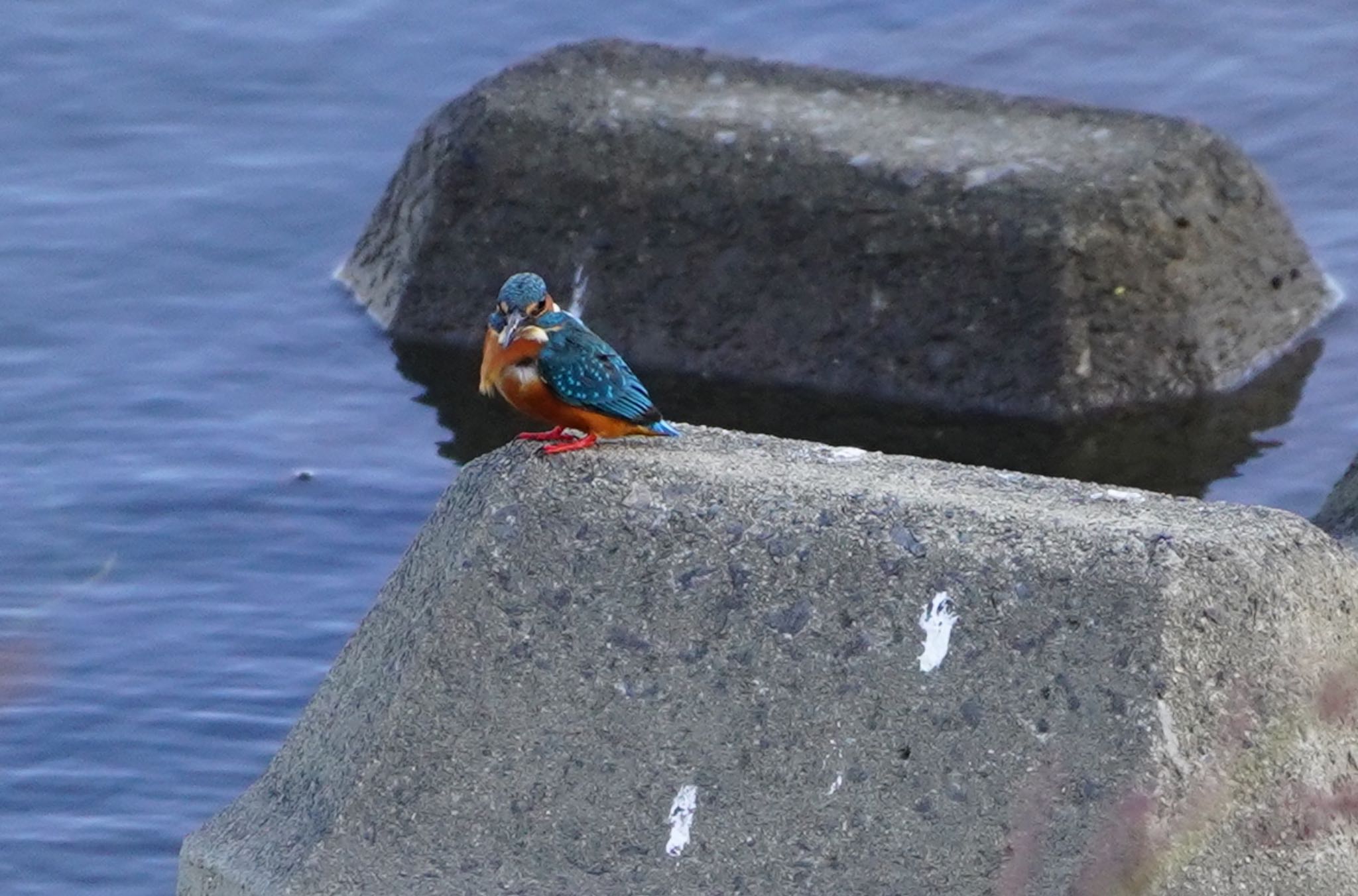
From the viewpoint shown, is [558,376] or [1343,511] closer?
[558,376]

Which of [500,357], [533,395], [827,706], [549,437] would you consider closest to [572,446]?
[549,437]

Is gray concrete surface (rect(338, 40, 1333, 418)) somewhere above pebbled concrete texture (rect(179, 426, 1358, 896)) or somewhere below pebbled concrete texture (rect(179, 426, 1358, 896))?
below

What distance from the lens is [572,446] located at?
500cm

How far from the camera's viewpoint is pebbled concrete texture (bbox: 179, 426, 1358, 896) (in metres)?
4.45

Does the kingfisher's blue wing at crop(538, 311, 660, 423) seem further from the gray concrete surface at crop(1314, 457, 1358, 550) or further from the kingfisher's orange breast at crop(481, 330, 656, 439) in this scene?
the gray concrete surface at crop(1314, 457, 1358, 550)

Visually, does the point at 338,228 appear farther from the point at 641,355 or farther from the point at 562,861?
the point at 562,861

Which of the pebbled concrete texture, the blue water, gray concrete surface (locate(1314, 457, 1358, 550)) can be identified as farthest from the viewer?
the blue water

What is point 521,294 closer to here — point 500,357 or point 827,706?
point 500,357

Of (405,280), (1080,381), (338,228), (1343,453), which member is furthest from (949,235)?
(338,228)

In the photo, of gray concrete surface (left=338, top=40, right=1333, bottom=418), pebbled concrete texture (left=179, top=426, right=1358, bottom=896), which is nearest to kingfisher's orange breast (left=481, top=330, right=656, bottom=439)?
pebbled concrete texture (left=179, top=426, right=1358, bottom=896)

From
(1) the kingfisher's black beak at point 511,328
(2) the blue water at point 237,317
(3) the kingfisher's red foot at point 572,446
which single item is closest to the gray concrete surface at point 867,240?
(2) the blue water at point 237,317

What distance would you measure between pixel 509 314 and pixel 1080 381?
3967 millimetres

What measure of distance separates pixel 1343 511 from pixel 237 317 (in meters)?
5.08

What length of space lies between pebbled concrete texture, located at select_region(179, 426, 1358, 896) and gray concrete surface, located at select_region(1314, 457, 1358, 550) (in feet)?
5.65
